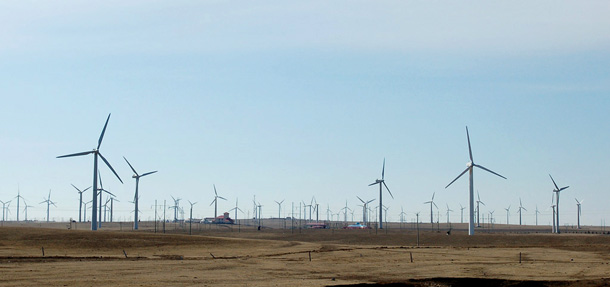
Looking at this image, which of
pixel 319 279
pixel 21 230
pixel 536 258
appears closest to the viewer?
pixel 319 279

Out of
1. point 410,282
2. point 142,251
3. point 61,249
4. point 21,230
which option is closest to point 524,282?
point 410,282

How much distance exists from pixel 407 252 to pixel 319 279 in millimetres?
28211

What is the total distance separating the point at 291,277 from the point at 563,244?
208 ft

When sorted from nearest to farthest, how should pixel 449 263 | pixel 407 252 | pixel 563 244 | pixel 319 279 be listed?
pixel 319 279
pixel 449 263
pixel 407 252
pixel 563 244

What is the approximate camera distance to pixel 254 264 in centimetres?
6141

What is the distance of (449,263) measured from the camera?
208ft

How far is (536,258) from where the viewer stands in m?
70.6

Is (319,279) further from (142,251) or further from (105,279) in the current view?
(142,251)

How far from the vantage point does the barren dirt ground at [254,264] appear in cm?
4831

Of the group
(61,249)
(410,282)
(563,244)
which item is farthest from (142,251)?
(563,244)

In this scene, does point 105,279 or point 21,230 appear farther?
point 21,230

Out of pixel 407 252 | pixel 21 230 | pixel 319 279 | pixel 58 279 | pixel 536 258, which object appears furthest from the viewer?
pixel 21 230

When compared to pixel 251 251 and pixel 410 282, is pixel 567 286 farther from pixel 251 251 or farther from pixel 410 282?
pixel 251 251

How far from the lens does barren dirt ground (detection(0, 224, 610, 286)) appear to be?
159 feet
